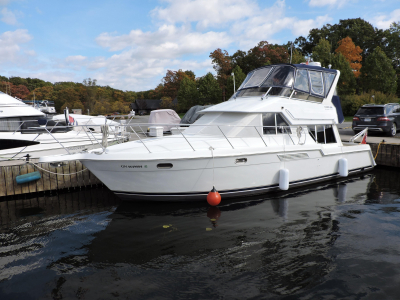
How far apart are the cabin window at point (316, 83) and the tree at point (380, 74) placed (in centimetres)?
2729

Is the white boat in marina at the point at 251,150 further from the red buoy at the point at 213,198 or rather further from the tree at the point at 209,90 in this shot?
the tree at the point at 209,90

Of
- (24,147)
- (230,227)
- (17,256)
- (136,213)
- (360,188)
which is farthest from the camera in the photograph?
(24,147)

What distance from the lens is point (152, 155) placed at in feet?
20.2

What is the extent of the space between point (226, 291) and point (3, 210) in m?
6.35

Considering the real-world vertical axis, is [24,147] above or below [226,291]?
above

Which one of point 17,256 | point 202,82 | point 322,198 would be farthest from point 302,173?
point 202,82

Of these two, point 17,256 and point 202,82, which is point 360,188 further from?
point 202,82

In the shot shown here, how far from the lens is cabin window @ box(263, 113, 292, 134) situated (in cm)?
763

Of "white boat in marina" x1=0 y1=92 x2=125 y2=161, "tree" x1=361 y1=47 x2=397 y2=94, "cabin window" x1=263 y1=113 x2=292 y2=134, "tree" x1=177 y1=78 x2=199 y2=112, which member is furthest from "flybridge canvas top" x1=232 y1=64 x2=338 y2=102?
"tree" x1=177 y1=78 x2=199 y2=112

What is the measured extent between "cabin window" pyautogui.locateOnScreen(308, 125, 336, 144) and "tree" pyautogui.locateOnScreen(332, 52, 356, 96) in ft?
80.3

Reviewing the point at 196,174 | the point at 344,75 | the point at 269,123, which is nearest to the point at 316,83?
the point at 269,123

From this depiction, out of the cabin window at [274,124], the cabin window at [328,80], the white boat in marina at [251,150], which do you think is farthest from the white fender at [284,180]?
the cabin window at [328,80]

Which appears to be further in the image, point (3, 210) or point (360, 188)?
point (360, 188)

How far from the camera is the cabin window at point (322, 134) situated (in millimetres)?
8344
